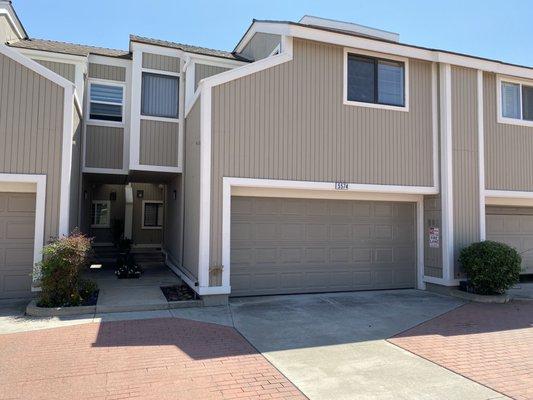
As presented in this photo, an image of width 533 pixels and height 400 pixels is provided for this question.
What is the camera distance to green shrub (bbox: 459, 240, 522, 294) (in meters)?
9.55

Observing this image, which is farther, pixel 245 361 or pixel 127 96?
pixel 127 96

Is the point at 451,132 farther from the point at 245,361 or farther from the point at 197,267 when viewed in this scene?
the point at 245,361

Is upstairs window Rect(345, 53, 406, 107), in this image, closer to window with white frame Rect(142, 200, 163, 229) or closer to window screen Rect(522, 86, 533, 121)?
window screen Rect(522, 86, 533, 121)

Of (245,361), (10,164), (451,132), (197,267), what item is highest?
(451,132)

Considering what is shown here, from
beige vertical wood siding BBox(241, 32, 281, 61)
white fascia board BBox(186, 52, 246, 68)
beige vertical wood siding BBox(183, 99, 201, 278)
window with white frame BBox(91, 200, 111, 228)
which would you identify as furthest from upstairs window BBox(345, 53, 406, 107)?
window with white frame BBox(91, 200, 111, 228)

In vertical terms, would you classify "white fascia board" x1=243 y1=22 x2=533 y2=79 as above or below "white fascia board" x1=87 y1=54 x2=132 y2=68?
below

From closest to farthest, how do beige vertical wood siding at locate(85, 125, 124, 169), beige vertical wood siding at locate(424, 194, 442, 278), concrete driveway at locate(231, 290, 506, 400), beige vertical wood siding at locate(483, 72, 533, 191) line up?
concrete driveway at locate(231, 290, 506, 400) → beige vertical wood siding at locate(424, 194, 442, 278) → beige vertical wood siding at locate(483, 72, 533, 191) → beige vertical wood siding at locate(85, 125, 124, 169)

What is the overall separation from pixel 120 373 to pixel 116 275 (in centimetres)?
690

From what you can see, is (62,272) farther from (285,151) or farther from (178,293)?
(285,151)

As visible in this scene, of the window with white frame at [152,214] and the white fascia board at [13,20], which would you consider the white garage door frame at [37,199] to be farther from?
the window with white frame at [152,214]

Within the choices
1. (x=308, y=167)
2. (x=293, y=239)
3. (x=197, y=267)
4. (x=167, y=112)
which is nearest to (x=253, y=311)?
(x=197, y=267)

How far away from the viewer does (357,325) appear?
7.46 metres

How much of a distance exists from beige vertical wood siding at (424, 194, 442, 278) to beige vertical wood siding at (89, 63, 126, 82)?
951 centimetres

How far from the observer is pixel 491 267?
31.3ft
